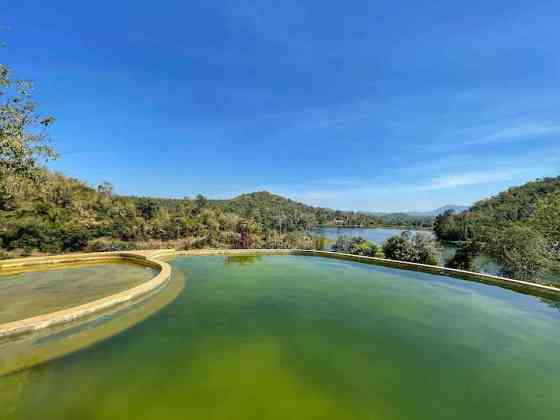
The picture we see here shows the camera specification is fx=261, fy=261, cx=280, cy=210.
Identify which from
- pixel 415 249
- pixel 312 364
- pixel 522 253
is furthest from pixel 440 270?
pixel 312 364

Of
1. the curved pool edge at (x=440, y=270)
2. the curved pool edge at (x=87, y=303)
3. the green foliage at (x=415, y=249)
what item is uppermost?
the green foliage at (x=415, y=249)

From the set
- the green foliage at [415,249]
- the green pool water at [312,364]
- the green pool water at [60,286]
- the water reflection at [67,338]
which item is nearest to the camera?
the green pool water at [312,364]

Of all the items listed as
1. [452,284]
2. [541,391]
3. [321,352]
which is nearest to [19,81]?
[321,352]

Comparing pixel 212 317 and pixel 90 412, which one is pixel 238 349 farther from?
pixel 90 412

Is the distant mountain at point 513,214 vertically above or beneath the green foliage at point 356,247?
above

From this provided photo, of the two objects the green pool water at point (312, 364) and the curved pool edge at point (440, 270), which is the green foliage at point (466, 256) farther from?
the green pool water at point (312, 364)

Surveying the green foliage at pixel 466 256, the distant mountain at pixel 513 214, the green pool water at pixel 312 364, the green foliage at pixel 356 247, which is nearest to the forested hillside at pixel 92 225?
the green pool water at pixel 312 364

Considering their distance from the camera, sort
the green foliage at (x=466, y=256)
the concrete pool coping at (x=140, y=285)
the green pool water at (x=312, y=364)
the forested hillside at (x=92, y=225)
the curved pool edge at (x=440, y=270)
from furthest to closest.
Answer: the forested hillside at (x=92, y=225), the green foliage at (x=466, y=256), the curved pool edge at (x=440, y=270), the concrete pool coping at (x=140, y=285), the green pool water at (x=312, y=364)
